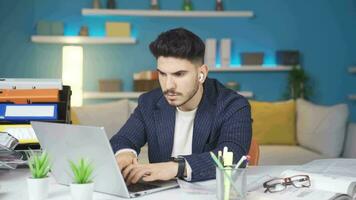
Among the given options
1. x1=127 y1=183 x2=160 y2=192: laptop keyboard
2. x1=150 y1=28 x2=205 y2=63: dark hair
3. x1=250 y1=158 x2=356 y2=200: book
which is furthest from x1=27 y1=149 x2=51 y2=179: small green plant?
x1=150 y1=28 x2=205 y2=63: dark hair

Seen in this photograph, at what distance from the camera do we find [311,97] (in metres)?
4.89

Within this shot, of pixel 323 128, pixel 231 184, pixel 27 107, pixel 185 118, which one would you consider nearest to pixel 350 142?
pixel 323 128

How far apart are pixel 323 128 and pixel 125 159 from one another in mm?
2830

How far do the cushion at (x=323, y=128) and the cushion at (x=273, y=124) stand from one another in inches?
3.4

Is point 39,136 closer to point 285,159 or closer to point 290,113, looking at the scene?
point 285,159

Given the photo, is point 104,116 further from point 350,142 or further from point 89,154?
point 89,154

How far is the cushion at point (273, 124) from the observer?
4.11 meters

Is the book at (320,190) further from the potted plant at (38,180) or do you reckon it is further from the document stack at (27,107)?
the document stack at (27,107)

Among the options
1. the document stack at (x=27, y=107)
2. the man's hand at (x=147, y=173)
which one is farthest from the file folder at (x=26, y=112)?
the man's hand at (x=147, y=173)

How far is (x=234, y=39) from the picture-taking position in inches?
190

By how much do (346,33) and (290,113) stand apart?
1332 millimetres

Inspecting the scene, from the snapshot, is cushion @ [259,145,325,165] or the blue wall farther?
the blue wall

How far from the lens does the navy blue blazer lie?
162cm

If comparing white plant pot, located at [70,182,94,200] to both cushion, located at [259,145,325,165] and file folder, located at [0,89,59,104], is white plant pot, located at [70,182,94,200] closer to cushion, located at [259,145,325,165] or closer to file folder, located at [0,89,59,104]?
file folder, located at [0,89,59,104]
